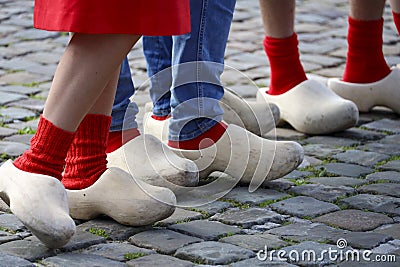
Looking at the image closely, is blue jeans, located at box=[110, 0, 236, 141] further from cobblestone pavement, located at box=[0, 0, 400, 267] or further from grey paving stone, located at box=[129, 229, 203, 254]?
grey paving stone, located at box=[129, 229, 203, 254]

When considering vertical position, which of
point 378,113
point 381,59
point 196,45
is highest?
point 196,45

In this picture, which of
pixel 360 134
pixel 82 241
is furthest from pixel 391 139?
pixel 82 241

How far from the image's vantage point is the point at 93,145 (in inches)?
86.1

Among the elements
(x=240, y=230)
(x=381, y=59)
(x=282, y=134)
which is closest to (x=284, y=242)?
(x=240, y=230)

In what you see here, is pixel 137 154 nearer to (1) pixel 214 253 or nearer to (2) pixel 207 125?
(2) pixel 207 125

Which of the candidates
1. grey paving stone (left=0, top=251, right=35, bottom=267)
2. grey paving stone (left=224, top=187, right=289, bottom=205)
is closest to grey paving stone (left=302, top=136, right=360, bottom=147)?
grey paving stone (left=224, top=187, right=289, bottom=205)

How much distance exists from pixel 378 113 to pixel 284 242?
4.98 ft

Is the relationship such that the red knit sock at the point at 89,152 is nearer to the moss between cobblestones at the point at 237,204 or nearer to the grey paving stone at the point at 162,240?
the grey paving stone at the point at 162,240

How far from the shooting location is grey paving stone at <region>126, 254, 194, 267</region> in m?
1.89

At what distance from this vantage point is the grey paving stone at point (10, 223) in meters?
2.13

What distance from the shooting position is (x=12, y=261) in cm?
187

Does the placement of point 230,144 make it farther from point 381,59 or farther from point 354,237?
point 381,59

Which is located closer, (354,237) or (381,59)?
(354,237)

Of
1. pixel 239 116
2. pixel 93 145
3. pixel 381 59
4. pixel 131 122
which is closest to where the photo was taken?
pixel 93 145
